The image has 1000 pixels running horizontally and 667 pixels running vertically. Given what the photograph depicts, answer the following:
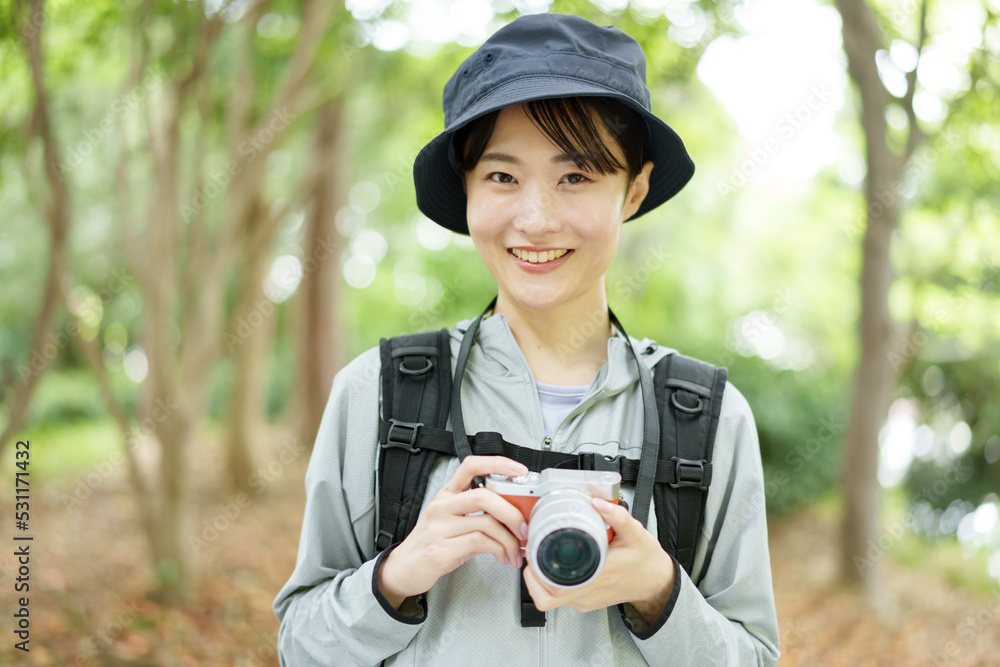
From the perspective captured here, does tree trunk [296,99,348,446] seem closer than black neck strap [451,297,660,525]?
No

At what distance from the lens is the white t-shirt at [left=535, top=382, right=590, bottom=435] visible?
63.0 inches

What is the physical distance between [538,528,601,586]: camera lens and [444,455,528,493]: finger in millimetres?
151

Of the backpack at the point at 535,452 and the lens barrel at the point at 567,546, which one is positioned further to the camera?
the backpack at the point at 535,452

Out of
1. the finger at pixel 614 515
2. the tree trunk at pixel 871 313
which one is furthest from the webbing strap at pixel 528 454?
the tree trunk at pixel 871 313

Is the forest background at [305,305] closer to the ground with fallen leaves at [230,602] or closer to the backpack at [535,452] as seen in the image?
the ground with fallen leaves at [230,602]

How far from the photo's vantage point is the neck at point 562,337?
1668 millimetres

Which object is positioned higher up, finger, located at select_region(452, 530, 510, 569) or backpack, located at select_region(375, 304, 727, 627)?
backpack, located at select_region(375, 304, 727, 627)

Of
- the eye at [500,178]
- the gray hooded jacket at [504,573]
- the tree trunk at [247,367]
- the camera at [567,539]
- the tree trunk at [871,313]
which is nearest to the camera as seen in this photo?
the camera at [567,539]

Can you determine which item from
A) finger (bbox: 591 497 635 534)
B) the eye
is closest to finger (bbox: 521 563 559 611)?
finger (bbox: 591 497 635 534)

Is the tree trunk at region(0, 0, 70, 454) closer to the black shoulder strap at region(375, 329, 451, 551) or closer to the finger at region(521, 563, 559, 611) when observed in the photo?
the black shoulder strap at region(375, 329, 451, 551)

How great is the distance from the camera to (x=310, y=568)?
1.50 metres

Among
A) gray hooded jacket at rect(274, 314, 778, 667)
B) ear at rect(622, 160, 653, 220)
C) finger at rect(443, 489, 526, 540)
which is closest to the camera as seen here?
finger at rect(443, 489, 526, 540)

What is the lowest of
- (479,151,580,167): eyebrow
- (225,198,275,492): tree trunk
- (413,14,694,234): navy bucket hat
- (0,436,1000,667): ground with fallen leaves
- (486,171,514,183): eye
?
(0,436,1000,667): ground with fallen leaves

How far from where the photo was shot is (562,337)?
1.70m
